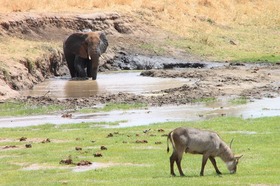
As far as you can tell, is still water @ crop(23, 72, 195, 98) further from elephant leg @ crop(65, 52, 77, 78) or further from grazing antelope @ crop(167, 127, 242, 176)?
grazing antelope @ crop(167, 127, 242, 176)

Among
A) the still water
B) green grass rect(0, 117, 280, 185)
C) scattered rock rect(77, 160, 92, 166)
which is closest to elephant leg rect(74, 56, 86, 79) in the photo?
the still water

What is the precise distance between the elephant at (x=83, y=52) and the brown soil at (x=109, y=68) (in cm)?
135

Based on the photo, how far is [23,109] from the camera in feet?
106

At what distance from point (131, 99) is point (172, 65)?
16618mm

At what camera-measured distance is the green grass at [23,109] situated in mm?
31562

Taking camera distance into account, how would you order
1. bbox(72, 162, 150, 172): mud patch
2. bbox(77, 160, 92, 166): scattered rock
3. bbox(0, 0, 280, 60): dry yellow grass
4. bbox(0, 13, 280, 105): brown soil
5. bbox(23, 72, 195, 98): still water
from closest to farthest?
bbox(72, 162, 150, 172): mud patch < bbox(77, 160, 92, 166): scattered rock < bbox(0, 13, 280, 105): brown soil < bbox(23, 72, 195, 98): still water < bbox(0, 0, 280, 60): dry yellow grass

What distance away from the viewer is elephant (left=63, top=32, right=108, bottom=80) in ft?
146

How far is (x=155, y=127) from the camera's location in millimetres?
25953

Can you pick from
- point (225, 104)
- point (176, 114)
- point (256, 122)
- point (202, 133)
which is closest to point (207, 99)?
point (225, 104)

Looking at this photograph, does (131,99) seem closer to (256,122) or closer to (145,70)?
(256,122)

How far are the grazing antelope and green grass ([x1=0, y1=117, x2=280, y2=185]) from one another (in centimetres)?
28

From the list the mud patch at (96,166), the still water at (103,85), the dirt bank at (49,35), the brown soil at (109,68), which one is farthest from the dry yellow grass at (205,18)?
the mud patch at (96,166)

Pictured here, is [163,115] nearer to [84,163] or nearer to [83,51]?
[84,163]

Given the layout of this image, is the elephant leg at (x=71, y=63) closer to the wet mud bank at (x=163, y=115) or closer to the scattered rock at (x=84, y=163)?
the wet mud bank at (x=163, y=115)
